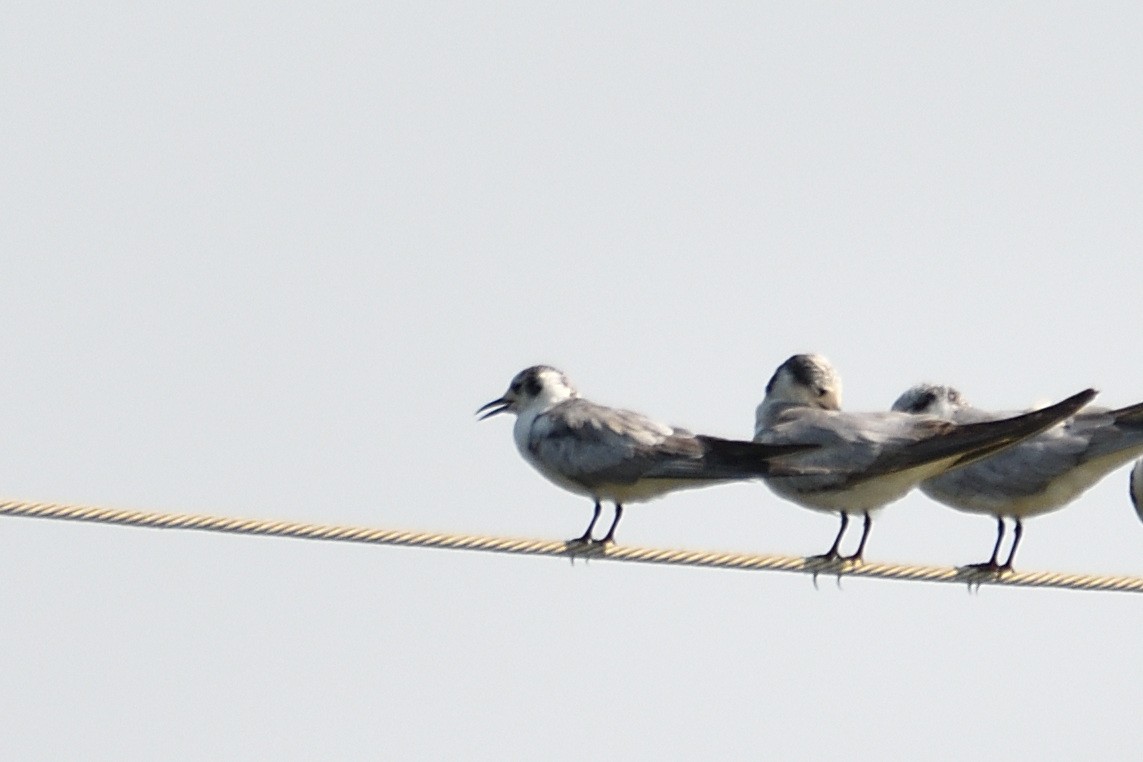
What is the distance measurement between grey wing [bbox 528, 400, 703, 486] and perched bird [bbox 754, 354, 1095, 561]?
0.39m

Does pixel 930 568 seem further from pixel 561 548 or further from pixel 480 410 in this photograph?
pixel 480 410

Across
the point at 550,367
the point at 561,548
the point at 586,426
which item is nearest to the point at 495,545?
the point at 561,548

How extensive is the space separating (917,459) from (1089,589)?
112cm

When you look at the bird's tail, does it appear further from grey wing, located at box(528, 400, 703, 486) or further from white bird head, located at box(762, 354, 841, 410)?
white bird head, located at box(762, 354, 841, 410)

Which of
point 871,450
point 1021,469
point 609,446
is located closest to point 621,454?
point 609,446

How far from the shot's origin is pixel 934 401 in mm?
14555

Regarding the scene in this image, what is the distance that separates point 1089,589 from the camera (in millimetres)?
12203

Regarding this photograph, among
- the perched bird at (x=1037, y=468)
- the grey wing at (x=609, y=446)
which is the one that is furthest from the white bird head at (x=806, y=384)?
the grey wing at (x=609, y=446)

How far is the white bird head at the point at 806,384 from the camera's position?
46.5 feet

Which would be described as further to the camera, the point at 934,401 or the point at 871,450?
the point at 934,401

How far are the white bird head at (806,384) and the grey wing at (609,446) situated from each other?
854 mm

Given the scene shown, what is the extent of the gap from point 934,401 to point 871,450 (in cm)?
145

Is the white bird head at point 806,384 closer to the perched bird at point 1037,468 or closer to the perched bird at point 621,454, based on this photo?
the perched bird at point 1037,468

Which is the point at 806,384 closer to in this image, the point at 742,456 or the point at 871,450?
the point at 871,450
